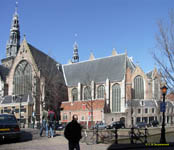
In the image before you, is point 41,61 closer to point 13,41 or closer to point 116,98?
point 116,98

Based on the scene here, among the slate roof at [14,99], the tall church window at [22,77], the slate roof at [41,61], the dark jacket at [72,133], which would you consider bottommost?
the dark jacket at [72,133]

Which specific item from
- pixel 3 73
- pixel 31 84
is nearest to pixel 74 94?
pixel 31 84

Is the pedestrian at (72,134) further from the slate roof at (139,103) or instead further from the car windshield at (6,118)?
the slate roof at (139,103)

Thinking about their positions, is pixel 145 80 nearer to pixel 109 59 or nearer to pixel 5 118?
pixel 109 59

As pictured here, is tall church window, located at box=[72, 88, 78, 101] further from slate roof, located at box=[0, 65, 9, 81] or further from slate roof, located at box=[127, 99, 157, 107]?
slate roof, located at box=[0, 65, 9, 81]

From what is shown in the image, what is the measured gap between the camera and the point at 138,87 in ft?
171

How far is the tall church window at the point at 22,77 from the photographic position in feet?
172

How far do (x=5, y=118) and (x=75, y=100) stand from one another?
143 feet

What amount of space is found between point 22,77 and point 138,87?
2853 centimetres

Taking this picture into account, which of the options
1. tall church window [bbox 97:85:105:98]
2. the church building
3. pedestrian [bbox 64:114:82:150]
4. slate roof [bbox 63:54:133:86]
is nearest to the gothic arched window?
slate roof [bbox 63:54:133:86]

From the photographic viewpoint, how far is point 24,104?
47.5 m

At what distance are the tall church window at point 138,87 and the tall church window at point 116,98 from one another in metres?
4.08

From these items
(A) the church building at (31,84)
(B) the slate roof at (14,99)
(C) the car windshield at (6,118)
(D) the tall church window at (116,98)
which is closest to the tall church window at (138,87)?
(D) the tall church window at (116,98)

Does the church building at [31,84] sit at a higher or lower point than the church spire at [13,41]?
lower
